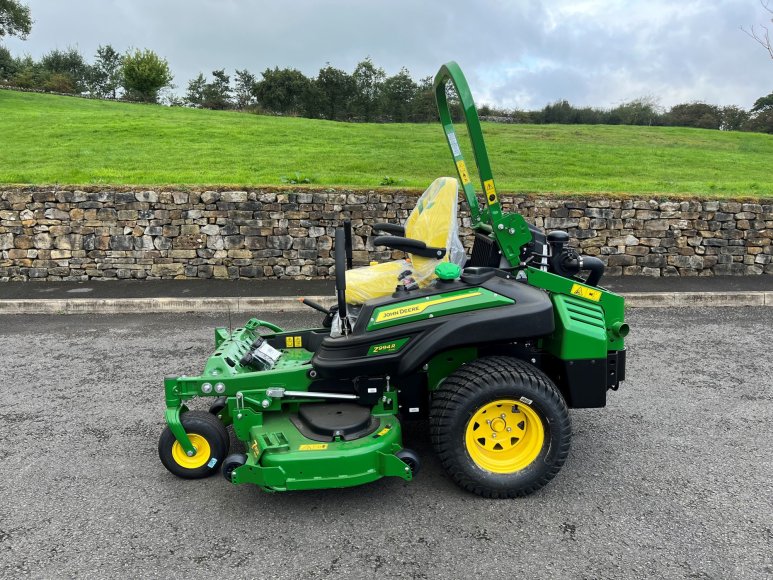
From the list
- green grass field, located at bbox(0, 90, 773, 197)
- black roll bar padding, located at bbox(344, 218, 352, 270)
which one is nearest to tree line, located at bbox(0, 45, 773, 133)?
green grass field, located at bbox(0, 90, 773, 197)

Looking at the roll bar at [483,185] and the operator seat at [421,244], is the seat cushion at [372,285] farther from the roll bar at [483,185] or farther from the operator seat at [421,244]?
the roll bar at [483,185]

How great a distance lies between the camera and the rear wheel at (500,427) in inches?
126

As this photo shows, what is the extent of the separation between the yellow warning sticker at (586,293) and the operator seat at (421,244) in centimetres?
71

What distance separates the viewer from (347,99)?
39.9 m

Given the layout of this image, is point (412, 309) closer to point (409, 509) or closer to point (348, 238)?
point (409, 509)

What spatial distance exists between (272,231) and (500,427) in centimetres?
633

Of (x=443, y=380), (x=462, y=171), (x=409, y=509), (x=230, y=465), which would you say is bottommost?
(x=409, y=509)

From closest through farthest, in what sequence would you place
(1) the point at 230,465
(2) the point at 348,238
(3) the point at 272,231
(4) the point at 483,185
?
(1) the point at 230,465 → (4) the point at 483,185 → (2) the point at 348,238 → (3) the point at 272,231

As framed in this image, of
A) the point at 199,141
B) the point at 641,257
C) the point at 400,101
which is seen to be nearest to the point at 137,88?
the point at 400,101

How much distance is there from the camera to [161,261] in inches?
353

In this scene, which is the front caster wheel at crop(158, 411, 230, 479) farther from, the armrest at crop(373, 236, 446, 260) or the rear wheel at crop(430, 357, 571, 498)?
the armrest at crop(373, 236, 446, 260)

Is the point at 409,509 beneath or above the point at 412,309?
beneath

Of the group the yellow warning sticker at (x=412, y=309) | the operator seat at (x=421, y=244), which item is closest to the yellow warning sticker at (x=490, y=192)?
the operator seat at (x=421, y=244)

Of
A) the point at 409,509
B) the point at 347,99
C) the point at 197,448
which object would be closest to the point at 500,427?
the point at 409,509
